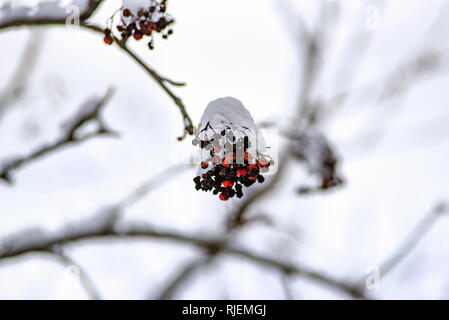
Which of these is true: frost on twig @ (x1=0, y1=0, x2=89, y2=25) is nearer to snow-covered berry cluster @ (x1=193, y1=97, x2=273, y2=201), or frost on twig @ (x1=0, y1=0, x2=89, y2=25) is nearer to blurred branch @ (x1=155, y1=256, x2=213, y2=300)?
snow-covered berry cluster @ (x1=193, y1=97, x2=273, y2=201)

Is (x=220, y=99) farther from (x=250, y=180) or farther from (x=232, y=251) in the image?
(x=232, y=251)

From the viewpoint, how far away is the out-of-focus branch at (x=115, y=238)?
3.59 metres

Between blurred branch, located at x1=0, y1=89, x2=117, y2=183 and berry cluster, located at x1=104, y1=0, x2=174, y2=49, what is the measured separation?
103 centimetres

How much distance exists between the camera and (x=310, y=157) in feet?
14.1

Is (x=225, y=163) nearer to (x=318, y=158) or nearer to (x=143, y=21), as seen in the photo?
(x=143, y=21)

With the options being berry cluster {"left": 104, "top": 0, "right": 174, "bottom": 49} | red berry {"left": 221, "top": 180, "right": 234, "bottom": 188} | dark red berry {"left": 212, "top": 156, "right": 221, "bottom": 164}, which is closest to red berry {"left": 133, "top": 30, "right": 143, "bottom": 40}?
berry cluster {"left": 104, "top": 0, "right": 174, "bottom": 49}

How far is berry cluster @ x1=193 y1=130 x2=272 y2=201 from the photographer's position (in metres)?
2.22

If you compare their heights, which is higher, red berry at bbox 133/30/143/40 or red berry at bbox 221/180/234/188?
red berry at bbox 133/30/143/40

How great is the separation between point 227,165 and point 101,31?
1.07 m

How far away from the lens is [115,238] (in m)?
4.10
